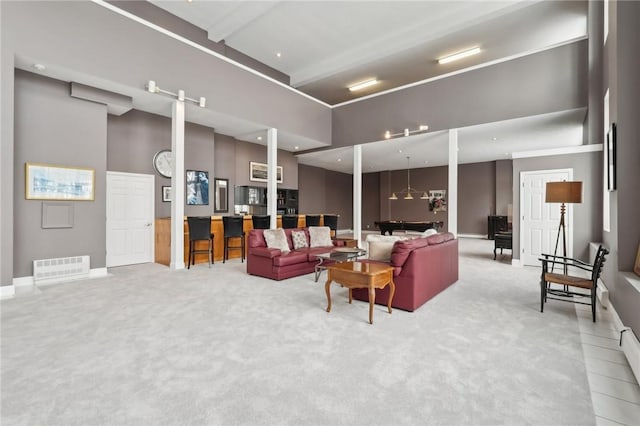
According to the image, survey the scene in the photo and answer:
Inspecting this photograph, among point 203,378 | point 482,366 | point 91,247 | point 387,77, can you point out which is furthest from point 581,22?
point 91,247

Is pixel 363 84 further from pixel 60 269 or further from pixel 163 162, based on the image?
pixel 60 269

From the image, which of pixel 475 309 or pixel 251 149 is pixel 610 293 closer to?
pixel 475 309

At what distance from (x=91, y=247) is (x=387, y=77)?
900 centimetres

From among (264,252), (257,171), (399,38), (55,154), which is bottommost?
(264,252)

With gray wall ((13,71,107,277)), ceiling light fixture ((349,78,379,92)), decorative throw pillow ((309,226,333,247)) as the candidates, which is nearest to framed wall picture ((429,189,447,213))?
ceiling light fixture ((349,78,379,92))

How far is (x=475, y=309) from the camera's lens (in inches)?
144

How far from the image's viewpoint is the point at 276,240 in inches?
222

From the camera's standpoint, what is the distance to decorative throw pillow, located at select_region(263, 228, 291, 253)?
220 inches

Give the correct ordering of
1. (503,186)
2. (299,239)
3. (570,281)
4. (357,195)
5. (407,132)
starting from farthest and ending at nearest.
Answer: (503,186)
(357,195)
(407,132)
(299,239)
(570,281)

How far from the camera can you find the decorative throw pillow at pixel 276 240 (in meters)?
5.59

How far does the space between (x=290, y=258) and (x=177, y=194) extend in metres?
2.70

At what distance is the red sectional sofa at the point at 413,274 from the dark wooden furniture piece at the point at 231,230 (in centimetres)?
387

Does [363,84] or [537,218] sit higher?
[363,84]

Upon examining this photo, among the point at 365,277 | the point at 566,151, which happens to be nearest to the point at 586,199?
the point at 566,151
